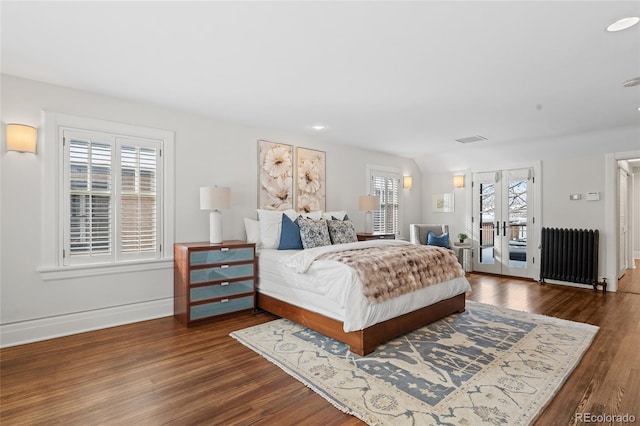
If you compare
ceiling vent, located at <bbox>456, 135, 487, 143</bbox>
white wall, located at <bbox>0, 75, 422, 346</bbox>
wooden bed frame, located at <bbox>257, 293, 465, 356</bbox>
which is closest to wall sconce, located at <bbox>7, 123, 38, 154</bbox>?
white wall, located at <bbox>0, 75, 422, 346</bbox>

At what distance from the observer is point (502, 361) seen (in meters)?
2.70

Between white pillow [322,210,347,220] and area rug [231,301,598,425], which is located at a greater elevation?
white pillow [322,210,347,220]

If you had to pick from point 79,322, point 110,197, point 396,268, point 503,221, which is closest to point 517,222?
point 503,221

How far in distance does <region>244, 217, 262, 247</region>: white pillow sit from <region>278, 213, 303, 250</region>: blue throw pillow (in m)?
0.35

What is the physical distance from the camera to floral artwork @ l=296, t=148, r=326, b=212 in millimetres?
5148

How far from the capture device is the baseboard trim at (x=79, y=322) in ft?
9.92

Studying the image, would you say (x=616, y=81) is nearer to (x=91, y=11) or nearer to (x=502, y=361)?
(x=502, y=361)

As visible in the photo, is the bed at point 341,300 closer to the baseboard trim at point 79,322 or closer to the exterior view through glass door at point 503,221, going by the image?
the baseboard trim at point 79,322

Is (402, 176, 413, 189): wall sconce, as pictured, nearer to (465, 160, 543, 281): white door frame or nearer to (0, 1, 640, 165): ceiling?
(465, 160, 543, 281): white door frame

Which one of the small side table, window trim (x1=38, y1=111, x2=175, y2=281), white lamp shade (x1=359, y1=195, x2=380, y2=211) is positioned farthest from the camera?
the small side table

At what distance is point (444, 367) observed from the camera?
259 centimetres

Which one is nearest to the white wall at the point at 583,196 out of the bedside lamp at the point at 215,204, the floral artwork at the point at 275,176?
the floral artwork at the point at 275,176

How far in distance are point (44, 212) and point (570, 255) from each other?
7.22 m

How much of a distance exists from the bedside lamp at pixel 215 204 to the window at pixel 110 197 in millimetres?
554
